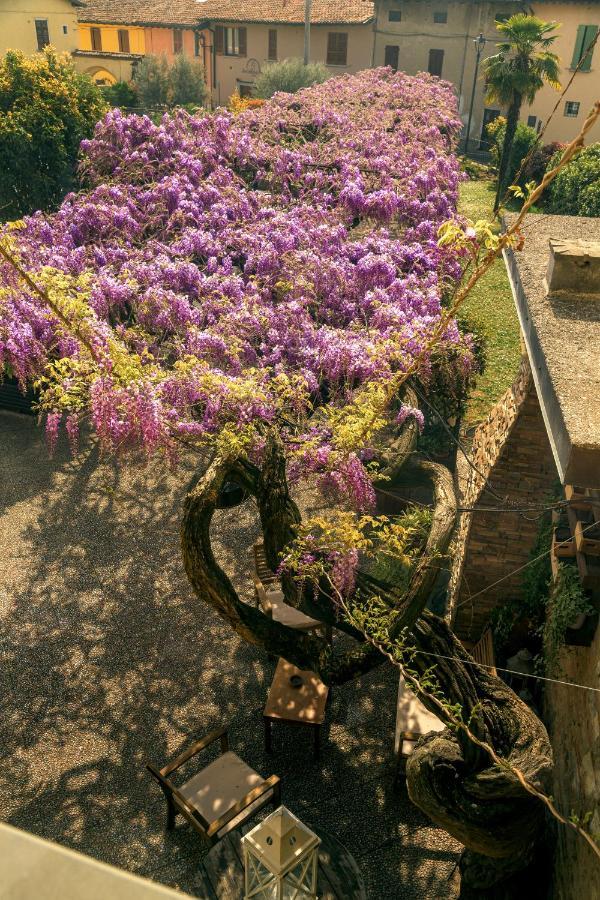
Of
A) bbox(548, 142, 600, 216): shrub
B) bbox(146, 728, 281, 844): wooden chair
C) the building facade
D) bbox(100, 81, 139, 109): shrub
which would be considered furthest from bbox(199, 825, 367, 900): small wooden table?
the building facade

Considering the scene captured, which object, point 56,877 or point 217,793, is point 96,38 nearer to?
point 217,793

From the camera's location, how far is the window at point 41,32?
37.6m

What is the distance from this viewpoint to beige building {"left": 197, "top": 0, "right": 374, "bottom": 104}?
40.1 meters

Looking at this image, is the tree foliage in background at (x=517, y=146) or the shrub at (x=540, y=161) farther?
the tree foliage in background at (x=517, y=146)

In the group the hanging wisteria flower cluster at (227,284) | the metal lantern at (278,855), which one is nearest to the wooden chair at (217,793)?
the metal lantern at (278,855)

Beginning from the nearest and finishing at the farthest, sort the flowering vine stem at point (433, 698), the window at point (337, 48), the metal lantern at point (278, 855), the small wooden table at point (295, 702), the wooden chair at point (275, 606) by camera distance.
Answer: the metal lantern at point (278, 855), the flowering vine stem at point (433, 698), the small wooden table at point (295, 702), the wooden chair at point (275, 606), the window at point (337, 48)

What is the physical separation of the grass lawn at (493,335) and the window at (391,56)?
59.2ft

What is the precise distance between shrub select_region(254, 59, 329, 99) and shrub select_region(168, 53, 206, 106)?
4.54 meters

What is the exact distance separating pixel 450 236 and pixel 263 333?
5193 mm

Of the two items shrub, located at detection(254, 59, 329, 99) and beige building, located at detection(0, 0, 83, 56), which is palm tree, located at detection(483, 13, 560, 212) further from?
beige building, located at detection(0, 0, 83, 56)

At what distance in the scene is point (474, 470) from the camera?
917 cm

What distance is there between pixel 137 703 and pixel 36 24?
40.1 m

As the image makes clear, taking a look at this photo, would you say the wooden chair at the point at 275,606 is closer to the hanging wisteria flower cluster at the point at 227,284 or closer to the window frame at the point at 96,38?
the hanging wisteria flower cluster at the point at 227,284

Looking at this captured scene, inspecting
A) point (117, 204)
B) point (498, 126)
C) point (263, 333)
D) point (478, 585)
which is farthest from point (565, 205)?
point (478, 585)
